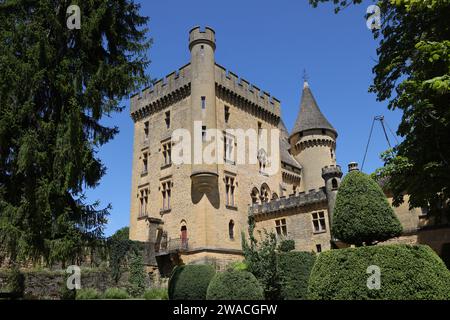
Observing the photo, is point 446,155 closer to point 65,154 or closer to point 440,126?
point 440,126

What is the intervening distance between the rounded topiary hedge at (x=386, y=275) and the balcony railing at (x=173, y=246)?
650 inches

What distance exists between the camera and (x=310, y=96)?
3850 cm

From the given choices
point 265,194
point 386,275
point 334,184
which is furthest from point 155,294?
point 386,275

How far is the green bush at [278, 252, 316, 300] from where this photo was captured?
17.3 meters

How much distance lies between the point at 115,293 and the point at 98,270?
90.7 inches

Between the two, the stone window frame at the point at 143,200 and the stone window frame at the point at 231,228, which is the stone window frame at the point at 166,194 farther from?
the stone window frame at the point at 231,228

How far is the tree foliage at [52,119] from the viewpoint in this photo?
9.52m

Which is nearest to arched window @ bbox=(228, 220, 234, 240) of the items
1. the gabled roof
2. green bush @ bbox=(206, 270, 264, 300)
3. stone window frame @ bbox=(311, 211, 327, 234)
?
stone window frame @ bbox=(311, 211, 327, 234)

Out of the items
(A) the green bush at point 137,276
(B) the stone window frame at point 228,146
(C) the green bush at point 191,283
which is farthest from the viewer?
(B) the stone window frame at point 228,146

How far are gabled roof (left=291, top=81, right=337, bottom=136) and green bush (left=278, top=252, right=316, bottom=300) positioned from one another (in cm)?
1825

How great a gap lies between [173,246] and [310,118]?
57.5ft

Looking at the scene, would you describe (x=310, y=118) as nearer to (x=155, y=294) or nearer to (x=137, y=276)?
(x=137, y=276)

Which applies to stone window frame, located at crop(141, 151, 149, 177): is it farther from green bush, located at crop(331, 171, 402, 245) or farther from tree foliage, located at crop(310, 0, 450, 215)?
green bush, located at crop(331, 171, 402, 245)

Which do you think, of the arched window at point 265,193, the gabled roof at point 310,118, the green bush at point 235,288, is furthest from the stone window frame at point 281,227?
the green bush at point 235,288
